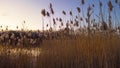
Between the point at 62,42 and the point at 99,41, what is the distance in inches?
51.4

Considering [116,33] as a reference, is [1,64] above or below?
below

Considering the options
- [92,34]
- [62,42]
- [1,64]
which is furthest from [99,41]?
[1,64]

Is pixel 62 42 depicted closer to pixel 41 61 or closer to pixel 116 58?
pixel 41 61

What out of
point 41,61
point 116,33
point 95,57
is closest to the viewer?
point 95,57

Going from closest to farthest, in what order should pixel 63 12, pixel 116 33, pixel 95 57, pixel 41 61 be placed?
1. pixel 95 57
2. pixel 41 61
3. pixel 116 33
4. pixel 63 12

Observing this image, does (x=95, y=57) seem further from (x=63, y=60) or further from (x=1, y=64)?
(x=1, y=64)

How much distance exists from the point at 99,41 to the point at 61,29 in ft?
9.83

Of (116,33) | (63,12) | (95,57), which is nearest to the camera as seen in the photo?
(95,57)

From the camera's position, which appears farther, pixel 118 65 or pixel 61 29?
pixel 61 29

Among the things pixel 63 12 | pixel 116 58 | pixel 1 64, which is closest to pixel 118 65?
pixel 116 58

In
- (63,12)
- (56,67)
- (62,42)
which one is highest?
(63,12)

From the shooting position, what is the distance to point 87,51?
19.2 ft

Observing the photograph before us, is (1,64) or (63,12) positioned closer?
(1,64)

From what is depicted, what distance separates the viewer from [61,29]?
899 centimetres
